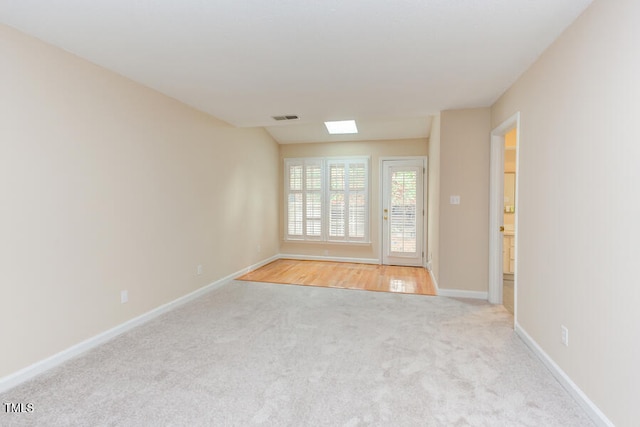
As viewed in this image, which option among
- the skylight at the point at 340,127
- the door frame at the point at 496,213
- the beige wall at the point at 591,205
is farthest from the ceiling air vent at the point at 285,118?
the beige wall at the point at 591,205

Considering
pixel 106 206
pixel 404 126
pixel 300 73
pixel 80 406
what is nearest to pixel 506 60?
pixel 300 73

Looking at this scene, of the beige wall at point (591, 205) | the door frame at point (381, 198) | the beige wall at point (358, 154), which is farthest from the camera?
the beige wall at point (358, 154)

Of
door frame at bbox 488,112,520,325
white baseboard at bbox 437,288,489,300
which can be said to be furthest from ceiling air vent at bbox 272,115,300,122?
white baseboard at bbox 437,288,489,300

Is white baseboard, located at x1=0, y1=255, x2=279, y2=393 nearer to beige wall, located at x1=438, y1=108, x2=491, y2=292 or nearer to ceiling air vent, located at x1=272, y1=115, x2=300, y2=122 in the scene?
ceiling air vent, located at x1=272, y1=115, x2=300, y2=122

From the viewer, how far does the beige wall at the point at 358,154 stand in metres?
5.92

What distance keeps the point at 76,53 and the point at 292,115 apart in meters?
2.38

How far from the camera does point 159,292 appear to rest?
3436 mm

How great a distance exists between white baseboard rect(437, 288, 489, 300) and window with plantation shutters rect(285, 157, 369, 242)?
90.8 inches

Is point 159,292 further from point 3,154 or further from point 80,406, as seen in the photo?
point 3,154

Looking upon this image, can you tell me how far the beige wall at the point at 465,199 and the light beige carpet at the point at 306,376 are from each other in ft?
2.18

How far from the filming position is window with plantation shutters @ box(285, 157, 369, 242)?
20.3ft

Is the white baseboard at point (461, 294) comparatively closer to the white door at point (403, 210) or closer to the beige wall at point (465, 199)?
the beige wall at point (465, 199)

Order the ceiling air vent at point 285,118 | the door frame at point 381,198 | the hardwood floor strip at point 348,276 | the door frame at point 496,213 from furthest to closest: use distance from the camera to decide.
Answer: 1. the door frame at point 381,198
2. the hardwood floor strip at point 348,276
3. the ceiling air vent at point 285,118
4. the door frame at point 496,213

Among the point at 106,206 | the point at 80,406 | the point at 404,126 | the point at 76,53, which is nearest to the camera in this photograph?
the point at 80,406
